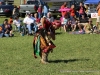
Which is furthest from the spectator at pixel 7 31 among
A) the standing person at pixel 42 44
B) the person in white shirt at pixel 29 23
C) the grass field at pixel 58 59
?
the standing person at pixel 42 44

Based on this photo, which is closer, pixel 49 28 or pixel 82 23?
pixel 49 28

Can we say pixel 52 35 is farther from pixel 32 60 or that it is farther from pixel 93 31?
pixel 93 31

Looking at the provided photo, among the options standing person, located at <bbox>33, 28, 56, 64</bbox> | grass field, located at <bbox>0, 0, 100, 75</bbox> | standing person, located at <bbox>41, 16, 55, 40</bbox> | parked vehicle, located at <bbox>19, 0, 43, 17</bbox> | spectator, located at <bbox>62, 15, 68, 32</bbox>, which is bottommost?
parked vehicle, located at <bbox>19, 0, 43, 17</bbox>

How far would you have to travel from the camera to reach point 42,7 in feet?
92.1

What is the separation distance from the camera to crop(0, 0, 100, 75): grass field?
953cm

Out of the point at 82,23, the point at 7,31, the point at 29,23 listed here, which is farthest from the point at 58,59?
the point at 82,23

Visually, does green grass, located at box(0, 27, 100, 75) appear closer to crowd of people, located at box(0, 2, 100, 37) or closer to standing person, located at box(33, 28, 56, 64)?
standing person, located at box(33, 28, 56, 64)

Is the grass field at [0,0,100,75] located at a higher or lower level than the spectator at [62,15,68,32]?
higher

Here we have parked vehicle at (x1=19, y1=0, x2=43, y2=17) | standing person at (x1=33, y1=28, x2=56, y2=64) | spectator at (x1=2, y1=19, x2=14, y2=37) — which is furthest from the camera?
parked vehicle at (x1=19, y1=0, x2=43, y2=17)

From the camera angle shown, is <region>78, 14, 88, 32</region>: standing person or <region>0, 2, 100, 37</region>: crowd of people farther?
<region>78, 14, 88, 32</region>: standing person

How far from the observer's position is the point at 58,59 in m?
11.5

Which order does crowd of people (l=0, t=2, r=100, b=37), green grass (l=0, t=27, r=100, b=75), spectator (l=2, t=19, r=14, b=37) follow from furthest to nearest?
crowd of people (l=0, t=2, r=100, b=37) → spectator (l=2, t=19, r=14, b=37) → green grass (l=0, t=27, r=100, b=75)

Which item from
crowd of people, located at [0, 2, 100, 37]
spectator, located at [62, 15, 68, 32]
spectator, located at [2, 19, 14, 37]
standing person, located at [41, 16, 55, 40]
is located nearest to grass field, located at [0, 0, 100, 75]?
standing person, located at [41, 16, 55, 40]

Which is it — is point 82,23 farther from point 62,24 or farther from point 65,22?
point 62,24
